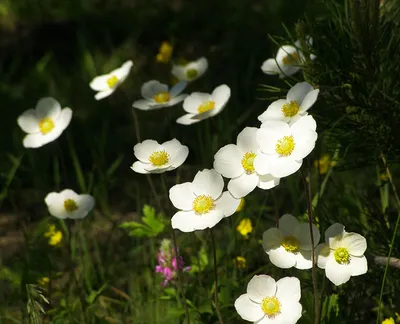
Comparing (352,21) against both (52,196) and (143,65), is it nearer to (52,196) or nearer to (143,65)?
(52,196)

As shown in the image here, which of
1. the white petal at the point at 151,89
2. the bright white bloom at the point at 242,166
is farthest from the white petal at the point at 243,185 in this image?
the white petal at the point at 151,89

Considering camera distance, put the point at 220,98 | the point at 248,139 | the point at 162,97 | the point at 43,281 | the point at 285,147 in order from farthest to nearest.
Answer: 1. the point at 43,281
2. the point at 162,97
3. the point at 220,98
4. the point at 248,139
5. the point at 285,147

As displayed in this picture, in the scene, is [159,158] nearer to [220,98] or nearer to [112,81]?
[220,98]

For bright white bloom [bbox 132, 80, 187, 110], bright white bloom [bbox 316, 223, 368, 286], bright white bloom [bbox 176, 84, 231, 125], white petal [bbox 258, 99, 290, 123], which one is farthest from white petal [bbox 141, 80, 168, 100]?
bright white bloom [bbox 316, 223, 368, 286]

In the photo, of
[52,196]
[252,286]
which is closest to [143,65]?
[52,196]

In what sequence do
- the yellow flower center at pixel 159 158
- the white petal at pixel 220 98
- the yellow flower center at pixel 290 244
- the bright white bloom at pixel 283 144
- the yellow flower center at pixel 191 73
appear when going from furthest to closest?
the yellow flower center at pixel 191 73 < the white petal at pixel 220 98 < the yellow flower center at pixel 159 158 < the yellow flower center at pixel 290 244 < the bright white bloom at pixel 283 144

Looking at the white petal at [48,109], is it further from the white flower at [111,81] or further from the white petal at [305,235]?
the white petal at [305,235]

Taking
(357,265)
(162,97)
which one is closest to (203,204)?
(357,265)
